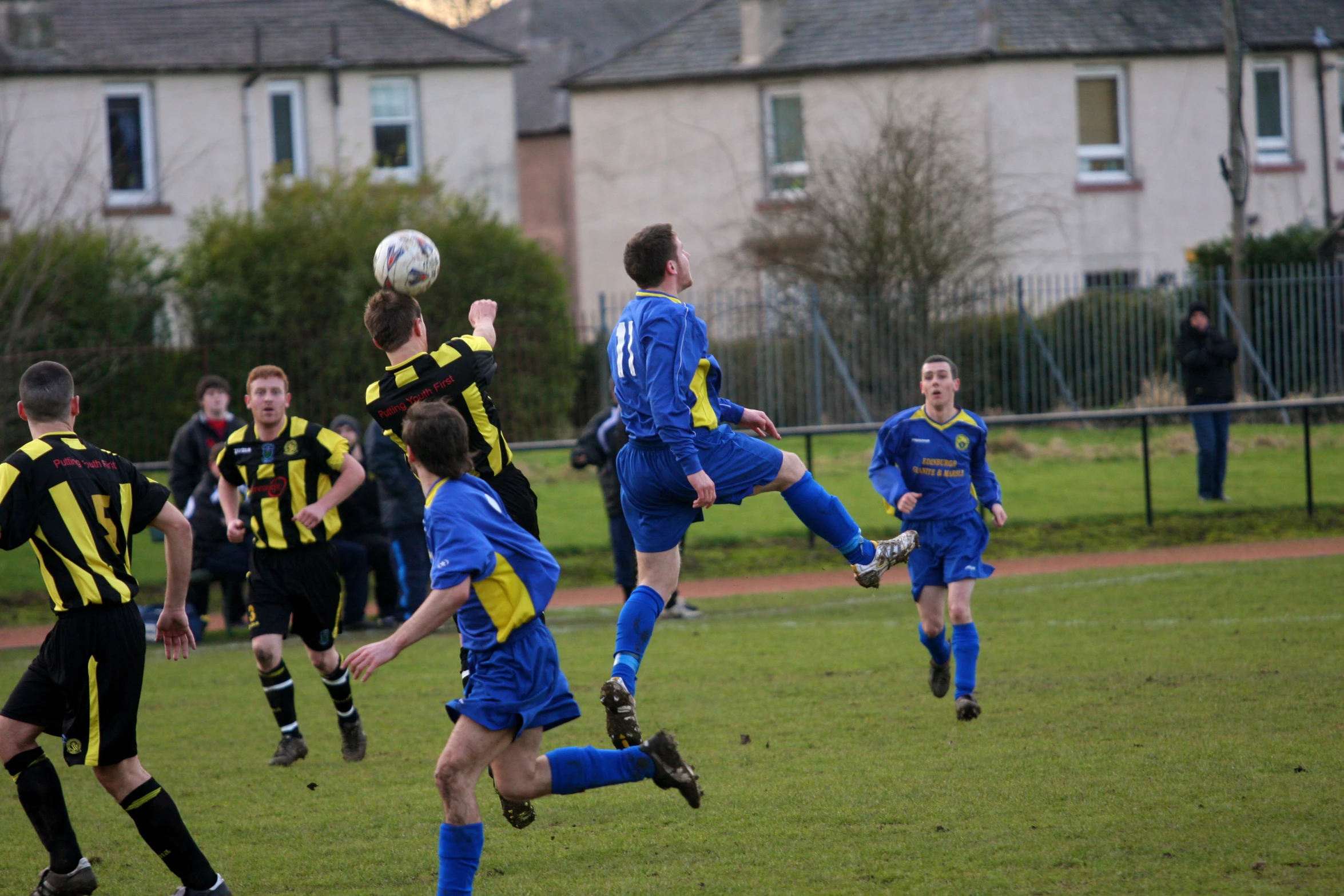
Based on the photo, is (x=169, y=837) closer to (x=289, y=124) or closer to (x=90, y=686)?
(x=90, y=686)

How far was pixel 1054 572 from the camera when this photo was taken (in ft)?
43.0

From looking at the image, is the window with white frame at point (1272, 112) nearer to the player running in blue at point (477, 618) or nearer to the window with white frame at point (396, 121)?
the window with white frame at point (396, 121)

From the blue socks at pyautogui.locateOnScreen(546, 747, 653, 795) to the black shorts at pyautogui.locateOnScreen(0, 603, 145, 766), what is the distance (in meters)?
1.56

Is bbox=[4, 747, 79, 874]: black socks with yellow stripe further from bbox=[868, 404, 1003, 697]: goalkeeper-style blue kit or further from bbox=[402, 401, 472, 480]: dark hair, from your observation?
bbox=[868, 404, 1003, 697]: goalkeeper-style blue kit

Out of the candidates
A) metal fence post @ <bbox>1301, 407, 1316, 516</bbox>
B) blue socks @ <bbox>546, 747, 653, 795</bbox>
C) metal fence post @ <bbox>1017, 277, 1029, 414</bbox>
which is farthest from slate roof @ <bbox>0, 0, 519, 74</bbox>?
blue socks @ <bbox>546, 747, 653, 795</bbox>

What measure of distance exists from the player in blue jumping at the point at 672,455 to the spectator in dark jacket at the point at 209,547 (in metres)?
6.18

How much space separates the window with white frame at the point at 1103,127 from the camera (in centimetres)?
2719

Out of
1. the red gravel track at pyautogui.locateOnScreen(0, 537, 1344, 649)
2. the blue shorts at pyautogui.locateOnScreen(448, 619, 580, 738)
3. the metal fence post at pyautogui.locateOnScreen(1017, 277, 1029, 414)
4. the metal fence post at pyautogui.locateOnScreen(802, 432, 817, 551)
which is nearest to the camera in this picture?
the blue shorts at pyautogui.locateOnScreen(448, 619, 580, 738)

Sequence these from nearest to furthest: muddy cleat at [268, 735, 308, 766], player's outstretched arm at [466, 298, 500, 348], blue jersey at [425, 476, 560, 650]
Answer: blue jersey at [425, 476, 560, 650], player's outstretched arm at [466, 298, 500, 348], muddy cleat at [268, 735, 308, 766]

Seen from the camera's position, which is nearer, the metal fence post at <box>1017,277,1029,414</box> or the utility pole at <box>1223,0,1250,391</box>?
the metal fence post at <box>1017,277,1029,414</box>

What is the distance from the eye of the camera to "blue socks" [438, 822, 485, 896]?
4508 mm

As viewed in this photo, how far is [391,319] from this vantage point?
6031mm

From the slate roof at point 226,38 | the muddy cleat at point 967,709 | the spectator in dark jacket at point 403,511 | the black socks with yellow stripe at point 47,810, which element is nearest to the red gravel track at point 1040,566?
the spectator in dark jacket at point 403,511

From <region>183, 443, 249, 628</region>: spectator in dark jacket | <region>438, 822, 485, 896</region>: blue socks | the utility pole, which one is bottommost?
<region>438, 822, 485, 896</region>: blue socks
